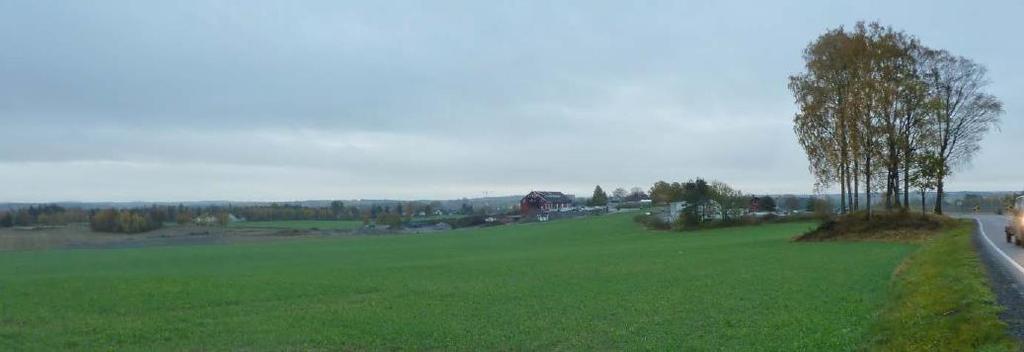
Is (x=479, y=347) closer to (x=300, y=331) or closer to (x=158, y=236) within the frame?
(x=300, y=331)

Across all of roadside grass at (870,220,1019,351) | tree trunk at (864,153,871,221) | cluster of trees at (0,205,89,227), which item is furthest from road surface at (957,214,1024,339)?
cluster of trees at (0,205,89,227)

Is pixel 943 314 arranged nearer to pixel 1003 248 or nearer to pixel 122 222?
pixel 1003 248

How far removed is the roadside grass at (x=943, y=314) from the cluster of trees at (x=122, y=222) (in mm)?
127988

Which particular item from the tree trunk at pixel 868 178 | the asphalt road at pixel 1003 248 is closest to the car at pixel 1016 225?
the asphalt road at pixel 1003 248

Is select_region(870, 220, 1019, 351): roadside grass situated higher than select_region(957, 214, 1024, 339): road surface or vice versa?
select_region(957, 214, 1024, 339): road surface

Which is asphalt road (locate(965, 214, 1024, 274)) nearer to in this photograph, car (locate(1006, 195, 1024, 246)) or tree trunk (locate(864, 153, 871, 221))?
car (locate(1006, 195, 1024, 246))

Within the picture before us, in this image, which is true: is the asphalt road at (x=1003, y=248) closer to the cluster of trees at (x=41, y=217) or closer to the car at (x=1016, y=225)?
the car at (x=1016, y=225)

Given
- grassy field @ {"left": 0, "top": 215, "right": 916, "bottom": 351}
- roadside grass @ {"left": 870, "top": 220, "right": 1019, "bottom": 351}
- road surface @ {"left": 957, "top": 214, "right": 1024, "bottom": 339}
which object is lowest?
grassy field @ {"left": 0, "top": 215, "right": 916, "bottom": 351}

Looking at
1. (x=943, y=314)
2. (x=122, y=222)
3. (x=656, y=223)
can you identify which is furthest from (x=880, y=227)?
(x=122, y=222)

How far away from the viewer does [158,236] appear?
4633 inches

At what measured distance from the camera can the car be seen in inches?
1221

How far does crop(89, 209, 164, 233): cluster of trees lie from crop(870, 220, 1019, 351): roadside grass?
420 ft

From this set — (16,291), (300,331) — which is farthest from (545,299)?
(16,291)

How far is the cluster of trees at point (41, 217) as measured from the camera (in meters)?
149
